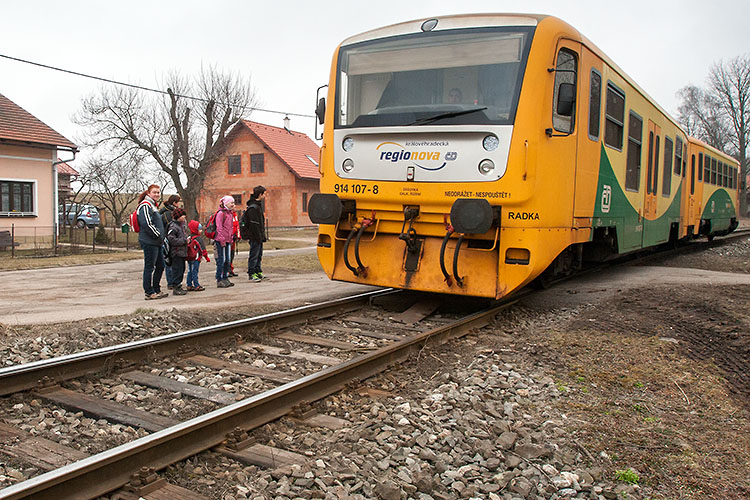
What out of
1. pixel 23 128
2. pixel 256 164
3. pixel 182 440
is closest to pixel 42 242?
pixel 23 128

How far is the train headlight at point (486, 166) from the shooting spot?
259 inches

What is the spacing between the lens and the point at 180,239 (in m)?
9.63

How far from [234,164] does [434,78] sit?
37445 mm

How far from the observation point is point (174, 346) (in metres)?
5.50

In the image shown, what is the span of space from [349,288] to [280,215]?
3077cm

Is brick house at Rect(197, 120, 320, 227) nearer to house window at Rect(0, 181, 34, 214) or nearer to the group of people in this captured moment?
house window at Rect(0, 181, 34, 214)

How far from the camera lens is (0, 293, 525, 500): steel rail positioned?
283 centimetres

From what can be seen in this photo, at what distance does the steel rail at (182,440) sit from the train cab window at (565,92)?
3278 mm

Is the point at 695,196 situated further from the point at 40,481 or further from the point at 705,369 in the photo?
the point at 40,481

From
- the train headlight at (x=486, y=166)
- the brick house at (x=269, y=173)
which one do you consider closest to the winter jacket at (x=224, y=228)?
the train headlight at (x=486, y=166)

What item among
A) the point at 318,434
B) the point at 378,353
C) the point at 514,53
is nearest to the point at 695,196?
the point at 514,53

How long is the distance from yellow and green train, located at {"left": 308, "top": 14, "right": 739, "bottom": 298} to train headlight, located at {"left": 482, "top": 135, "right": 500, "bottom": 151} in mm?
10

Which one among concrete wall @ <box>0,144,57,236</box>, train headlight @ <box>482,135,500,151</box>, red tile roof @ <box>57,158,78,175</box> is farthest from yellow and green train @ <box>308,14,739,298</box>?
red tile roof @ <box>57,158,78,175</box>

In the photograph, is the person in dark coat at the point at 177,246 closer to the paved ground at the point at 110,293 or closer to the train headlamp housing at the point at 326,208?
the paved ground at the point at 110,293
